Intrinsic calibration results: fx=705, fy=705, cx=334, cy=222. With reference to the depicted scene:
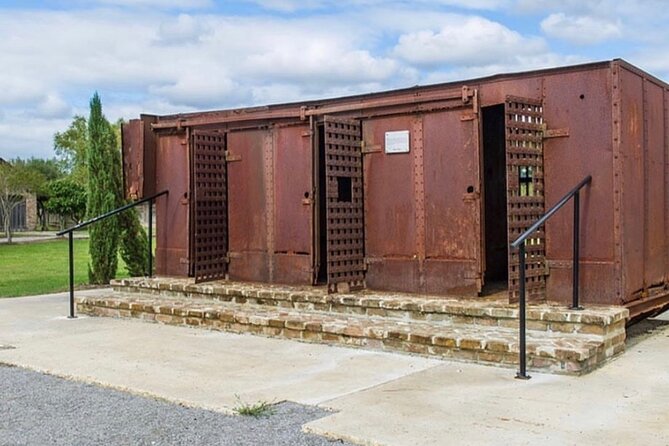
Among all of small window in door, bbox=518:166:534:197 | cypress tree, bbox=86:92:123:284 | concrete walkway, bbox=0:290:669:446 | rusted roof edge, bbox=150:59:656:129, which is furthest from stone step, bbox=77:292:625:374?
cypress tree, bbox=86:92:123:284

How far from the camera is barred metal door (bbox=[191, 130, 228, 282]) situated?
26.6 feet

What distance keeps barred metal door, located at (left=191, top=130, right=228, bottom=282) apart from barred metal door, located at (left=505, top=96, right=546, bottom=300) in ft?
12.2

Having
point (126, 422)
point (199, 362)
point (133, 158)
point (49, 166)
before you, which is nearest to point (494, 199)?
point (199, 362)

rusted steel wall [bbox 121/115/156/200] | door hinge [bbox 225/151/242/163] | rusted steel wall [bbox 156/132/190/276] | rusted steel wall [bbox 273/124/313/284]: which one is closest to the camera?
rusted steel wall [bbox 273/124/313/284]

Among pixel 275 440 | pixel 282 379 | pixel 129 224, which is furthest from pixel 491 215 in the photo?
pixel 129 224

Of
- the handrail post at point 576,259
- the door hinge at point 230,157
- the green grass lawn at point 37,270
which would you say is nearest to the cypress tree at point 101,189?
the green grass lawn at point 37,270

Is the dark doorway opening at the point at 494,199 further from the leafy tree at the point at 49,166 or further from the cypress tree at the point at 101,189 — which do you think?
the leafy tree at the point at 49,166

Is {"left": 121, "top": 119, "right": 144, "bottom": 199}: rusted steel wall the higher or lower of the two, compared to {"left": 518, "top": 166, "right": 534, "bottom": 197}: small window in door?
higher

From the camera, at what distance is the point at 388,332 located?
5.69 meters

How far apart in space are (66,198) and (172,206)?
91.6ft

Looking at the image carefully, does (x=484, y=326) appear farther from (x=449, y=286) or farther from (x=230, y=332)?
(x=230, y=332)

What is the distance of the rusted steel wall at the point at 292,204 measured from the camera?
25.2 feet

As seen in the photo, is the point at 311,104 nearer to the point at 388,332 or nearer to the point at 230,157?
the point at 230,157

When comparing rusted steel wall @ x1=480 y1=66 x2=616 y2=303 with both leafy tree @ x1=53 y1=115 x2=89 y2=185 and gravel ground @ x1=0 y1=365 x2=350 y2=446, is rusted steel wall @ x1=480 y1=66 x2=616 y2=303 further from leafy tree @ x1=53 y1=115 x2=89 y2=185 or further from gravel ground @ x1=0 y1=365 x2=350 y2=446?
leafy tree @ x1=53 y1=115 x2=89 y2=185
